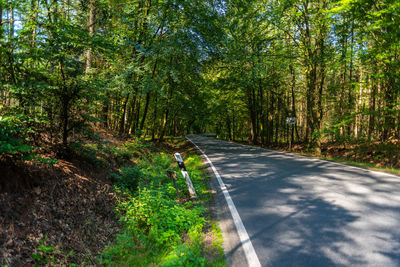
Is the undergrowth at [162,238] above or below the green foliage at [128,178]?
below

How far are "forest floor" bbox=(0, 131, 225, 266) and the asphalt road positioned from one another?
273 centimetres

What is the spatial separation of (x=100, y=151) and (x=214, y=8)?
10.3 m

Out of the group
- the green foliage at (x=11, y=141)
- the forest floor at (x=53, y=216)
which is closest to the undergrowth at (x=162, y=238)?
the forest floor at (x=53, y=216)

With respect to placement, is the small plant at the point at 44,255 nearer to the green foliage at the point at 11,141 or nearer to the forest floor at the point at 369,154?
the green foliage at the point at 11,141

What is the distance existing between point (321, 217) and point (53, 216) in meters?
4.82

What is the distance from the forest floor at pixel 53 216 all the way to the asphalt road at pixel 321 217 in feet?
8.96

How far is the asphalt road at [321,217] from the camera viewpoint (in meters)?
3.02

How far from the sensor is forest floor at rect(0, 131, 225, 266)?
9.75 ft

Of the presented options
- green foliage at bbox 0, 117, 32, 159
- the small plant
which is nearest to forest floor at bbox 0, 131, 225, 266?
the small plant

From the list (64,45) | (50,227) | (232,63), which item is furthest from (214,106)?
(50,227)

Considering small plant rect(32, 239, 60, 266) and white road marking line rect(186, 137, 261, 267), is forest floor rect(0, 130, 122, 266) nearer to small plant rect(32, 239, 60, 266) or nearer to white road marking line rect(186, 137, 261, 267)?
small plant rect(32, 239, 60, 266)

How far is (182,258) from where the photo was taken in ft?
9.32

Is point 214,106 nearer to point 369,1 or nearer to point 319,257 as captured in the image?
point 369,1

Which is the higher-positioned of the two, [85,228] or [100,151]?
[100,151]
